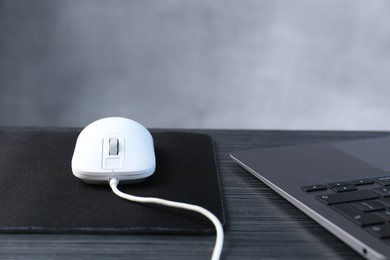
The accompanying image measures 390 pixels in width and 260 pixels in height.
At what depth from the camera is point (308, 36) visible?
85.5 inches

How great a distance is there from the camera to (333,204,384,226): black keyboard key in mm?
452

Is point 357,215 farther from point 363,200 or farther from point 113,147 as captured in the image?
point 113,147

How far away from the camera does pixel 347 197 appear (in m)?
0.51

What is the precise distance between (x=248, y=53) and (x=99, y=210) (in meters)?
1.73

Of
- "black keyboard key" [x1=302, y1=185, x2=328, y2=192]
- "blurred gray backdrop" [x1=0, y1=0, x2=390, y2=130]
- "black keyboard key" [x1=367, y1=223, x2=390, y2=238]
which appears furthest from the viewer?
"blurred gray backdrop" [x1=0, y1=0, x2=390, y2=130]

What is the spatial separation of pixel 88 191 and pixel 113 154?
46 millimetres

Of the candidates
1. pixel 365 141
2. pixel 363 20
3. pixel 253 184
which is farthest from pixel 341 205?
pixel 363 20

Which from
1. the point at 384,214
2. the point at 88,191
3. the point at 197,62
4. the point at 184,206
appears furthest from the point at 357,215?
the point at 197,62

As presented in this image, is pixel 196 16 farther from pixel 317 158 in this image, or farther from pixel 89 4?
pixel 317 158

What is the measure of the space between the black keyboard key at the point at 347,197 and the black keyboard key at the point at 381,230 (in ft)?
0.18

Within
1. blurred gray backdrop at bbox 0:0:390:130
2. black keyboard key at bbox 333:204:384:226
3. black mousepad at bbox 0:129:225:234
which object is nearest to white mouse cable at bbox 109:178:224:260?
black mousepad at bbox 0:129:225:234

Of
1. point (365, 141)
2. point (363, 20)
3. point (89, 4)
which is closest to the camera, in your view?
point (365, 141)

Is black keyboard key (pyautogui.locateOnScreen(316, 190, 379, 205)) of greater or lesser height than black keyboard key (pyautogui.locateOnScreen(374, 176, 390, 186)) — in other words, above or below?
below

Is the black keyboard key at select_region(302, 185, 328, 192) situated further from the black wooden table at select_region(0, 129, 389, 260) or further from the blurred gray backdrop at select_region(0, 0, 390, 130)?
the blurred gray backdrop at select_region(0, 0, 390, 130)
